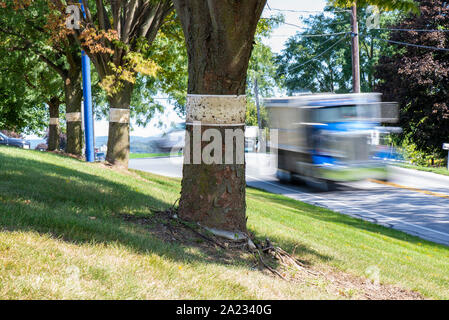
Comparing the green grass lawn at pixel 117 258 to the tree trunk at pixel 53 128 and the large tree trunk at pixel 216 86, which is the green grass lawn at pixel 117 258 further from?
the tree trunk at pixel 53 128

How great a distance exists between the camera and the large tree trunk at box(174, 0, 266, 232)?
5.60m

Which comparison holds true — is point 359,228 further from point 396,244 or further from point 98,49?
point 98,49

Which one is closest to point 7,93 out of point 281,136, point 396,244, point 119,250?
point 281,136

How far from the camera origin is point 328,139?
823cm

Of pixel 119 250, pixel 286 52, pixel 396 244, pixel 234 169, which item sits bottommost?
pixel 396 244

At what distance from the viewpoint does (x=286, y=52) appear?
42.6 meters

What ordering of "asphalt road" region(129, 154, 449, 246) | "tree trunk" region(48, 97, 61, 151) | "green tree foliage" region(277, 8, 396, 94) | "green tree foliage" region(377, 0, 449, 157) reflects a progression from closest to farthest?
"asphalt road" region(129, 154, 449, 246) < "tree trunk" region(48, 97, 61, 151) < "green tree foliage" region(377, 0, 449, 157) < "green tree foliage" region(277, 8, 396, 94)

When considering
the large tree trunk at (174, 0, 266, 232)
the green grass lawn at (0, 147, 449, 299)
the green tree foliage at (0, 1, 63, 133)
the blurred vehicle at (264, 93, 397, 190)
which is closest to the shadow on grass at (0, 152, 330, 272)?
the green grass lawn at (0, 147, 449, 299)

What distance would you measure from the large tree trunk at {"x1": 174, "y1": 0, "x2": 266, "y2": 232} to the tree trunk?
20.4 m

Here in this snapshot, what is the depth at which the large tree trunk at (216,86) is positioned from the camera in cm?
560

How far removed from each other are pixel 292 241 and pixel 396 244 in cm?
434

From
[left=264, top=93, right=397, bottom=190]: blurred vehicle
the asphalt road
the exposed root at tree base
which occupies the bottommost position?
the asphalt road

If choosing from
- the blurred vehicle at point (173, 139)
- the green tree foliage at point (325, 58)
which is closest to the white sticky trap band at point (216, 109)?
the blurred vehicle at point (173, 139)

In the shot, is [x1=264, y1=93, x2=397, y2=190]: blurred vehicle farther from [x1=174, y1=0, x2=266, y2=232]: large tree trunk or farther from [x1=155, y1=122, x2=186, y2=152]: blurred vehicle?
[x1=155, y1=122, x2=186, y2=152]: blurred vehicle
